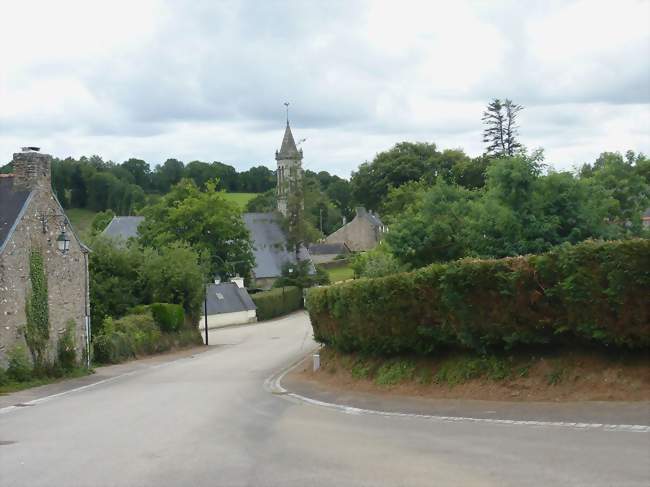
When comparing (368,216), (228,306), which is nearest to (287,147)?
(368,216)

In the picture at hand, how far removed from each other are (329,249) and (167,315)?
77.1 m

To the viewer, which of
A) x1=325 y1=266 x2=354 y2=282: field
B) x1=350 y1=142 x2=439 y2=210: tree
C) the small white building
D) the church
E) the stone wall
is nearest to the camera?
the stone wall

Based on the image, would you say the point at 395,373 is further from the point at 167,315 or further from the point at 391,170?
the point at 391,170

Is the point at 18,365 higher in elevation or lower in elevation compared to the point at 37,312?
lower

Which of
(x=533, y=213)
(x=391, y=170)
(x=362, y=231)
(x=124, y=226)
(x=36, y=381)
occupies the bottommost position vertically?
(x=36, y=381)

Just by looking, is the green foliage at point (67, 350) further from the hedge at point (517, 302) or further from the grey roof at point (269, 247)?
the grey roof at point (269, 247)

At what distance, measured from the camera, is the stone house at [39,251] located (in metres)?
28.2

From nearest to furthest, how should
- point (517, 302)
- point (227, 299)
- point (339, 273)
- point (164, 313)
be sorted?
point (517, 302), point (164, 313), point (227, 299), point (339, 273)

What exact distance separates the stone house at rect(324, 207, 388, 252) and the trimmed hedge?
127 ft

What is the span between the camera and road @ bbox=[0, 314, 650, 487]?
399 inches

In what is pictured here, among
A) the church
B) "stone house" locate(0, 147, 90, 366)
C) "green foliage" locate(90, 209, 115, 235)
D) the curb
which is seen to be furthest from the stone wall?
"green foliage" locate(90, 209, 115, 235)

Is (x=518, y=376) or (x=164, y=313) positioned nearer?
(x=518, y=376)

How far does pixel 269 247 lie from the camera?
94875 mm

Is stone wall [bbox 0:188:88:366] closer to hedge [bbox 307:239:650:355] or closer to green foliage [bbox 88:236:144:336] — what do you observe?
green foliage [bbox 88:236:144:336]
